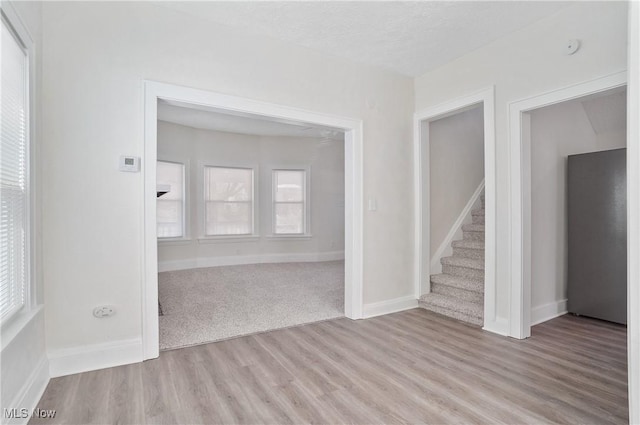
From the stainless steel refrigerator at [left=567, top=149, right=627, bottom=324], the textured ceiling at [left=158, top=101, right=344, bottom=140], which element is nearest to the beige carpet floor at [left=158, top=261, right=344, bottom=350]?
the textured ceiling at [left=158, top=101, right=344, bottom=140]

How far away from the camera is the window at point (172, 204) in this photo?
21.2 ft

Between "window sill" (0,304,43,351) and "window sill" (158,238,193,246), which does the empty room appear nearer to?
"window sill" (0,304,43,351)

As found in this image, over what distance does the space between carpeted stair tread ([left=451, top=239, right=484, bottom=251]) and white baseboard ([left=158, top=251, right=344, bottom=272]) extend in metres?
3.82

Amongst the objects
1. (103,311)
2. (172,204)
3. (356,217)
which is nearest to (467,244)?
(356,217)

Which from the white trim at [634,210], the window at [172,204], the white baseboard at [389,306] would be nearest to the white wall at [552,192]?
the white baseboard at [389,306]

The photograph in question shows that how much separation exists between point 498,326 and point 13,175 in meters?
3.89

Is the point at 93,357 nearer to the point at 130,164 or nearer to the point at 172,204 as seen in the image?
the point at 130,164

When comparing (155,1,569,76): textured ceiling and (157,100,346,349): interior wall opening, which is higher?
(155,1,569,76): textured ceiling

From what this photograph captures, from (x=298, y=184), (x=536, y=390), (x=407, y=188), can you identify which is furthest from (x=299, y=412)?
(x=298, y=184)

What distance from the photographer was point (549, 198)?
12.1 ft

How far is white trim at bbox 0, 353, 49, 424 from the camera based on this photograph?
1.74 metres

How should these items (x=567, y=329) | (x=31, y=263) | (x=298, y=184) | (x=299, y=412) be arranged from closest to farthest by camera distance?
(x=299, y=412) → (x=31, y=263) → (x=567, y=329) → (x=298, y=184)

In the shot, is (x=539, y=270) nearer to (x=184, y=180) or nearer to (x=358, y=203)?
(x=358, y=203)

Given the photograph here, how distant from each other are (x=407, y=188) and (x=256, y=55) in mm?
2222
